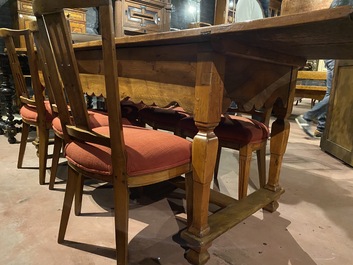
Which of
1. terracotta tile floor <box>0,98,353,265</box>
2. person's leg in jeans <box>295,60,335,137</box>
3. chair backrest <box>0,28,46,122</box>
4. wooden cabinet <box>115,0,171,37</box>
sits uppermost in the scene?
wooden cabinet <box>115,0,171,37</box>

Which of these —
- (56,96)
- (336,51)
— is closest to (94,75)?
(56,96)

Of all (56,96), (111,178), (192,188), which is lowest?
(192,188)

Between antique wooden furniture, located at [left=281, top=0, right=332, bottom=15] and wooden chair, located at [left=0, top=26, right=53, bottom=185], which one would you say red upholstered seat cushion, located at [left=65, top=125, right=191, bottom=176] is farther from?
antique wooden furniture, located at [left=281, top=0, right=332, bottom=15]

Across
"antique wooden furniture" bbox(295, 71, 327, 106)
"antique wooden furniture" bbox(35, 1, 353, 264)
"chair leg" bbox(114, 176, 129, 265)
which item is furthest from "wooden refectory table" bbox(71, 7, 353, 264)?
"antique wooden furniture" bbox(295, 71, 327, 106)

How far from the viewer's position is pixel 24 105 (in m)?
1.90

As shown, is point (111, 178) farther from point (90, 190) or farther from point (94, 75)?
point (90, 190)

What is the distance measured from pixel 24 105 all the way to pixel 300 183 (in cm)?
211

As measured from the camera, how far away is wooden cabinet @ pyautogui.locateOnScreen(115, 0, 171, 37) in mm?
4887

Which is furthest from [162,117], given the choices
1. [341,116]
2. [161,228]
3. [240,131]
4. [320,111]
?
[320,111]

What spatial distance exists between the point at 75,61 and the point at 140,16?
4.85m

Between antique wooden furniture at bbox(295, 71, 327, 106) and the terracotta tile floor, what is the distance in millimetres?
2204

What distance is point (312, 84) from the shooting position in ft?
12.9

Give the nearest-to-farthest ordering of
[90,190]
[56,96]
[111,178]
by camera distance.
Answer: [111,178] < [56,96] < [90,190]

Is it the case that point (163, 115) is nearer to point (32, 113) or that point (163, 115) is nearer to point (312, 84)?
point (32, 113)
